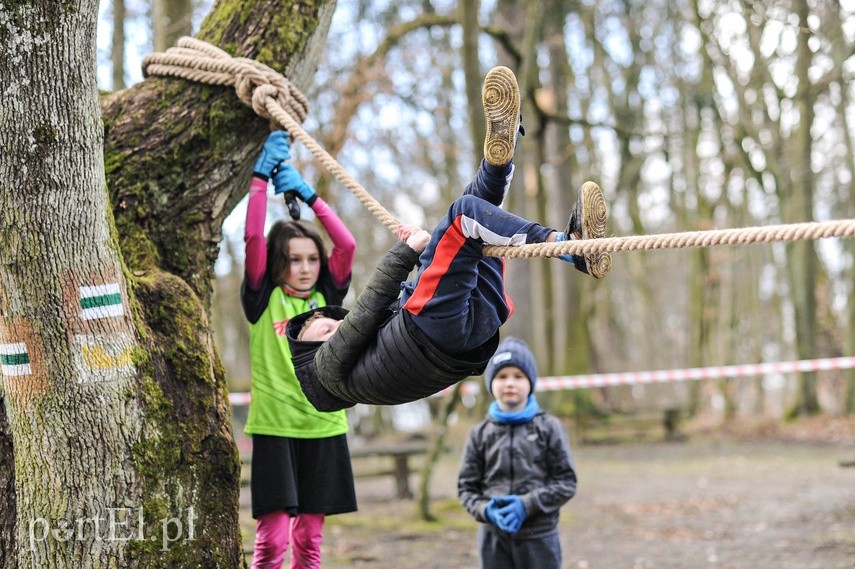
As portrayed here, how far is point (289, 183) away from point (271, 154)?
15 centimetres

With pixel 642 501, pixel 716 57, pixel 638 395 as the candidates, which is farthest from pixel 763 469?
pixel 638 395

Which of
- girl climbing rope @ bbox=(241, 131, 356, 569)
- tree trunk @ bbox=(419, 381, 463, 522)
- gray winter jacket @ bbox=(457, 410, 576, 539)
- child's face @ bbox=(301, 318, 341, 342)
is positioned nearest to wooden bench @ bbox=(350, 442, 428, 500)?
tree trunk @ bbox=(419, 381, 463, 522)

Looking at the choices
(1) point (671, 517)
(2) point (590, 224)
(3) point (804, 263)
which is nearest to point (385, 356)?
(2) point (590, 224)

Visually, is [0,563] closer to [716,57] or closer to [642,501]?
[642,501]

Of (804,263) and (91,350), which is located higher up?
(804,263)

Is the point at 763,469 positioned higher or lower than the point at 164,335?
lower

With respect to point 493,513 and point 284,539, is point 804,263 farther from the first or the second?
point 284,539

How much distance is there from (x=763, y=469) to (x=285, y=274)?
8.12 metres

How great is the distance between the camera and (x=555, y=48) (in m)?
14.4

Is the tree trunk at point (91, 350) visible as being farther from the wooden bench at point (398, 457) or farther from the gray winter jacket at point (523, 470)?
the wooden bench at point (398, 457)

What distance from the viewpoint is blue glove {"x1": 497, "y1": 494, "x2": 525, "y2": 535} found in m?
3.82

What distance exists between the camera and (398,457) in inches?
362

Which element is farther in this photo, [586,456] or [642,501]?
[586,456]

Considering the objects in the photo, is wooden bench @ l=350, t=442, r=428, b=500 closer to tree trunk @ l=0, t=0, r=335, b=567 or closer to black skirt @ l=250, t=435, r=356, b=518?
black skirt @ l=250, t=435, r=356, b=518
